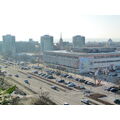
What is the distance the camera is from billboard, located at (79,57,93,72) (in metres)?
6.87

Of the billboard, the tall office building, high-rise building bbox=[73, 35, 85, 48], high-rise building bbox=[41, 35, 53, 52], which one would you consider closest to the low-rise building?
the billboard

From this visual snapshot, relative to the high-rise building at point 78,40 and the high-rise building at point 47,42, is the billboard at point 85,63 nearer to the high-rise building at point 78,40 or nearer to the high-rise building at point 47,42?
the high-rise building at point 47,42

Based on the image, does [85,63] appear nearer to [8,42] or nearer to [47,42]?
[47,42]

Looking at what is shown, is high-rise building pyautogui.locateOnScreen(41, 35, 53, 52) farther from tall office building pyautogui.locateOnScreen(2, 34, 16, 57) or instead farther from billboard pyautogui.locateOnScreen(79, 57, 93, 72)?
billboard pyautogui.locateOnScreen(79, 57, 93, 72)

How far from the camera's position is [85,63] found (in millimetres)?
6922

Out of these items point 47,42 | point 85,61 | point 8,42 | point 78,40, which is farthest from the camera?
point 78,40

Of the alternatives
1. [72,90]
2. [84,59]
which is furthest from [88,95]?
[84,59]

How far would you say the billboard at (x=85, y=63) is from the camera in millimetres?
6867

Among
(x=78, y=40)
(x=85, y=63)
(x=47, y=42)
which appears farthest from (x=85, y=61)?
(x=78, y=40)

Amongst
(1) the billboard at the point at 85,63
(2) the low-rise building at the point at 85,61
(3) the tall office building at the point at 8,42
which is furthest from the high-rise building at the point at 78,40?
(1) the billboard at the point at 85,63

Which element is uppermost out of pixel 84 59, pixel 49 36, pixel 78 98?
pixel 49 36
